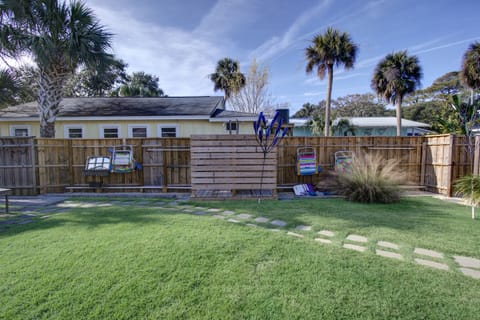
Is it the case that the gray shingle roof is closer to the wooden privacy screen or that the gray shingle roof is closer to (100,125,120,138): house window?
(100,125,120,138): house window

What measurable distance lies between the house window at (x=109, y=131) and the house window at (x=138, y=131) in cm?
53

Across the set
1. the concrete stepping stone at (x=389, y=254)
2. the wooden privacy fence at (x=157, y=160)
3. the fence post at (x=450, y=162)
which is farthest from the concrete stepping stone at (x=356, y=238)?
the fence post at (x=450, y=162)

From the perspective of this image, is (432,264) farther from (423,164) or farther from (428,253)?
(423,164)

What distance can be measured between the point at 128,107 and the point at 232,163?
7.57 m

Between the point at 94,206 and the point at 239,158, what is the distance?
3.66m

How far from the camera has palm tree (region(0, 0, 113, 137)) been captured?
6953 millimetres

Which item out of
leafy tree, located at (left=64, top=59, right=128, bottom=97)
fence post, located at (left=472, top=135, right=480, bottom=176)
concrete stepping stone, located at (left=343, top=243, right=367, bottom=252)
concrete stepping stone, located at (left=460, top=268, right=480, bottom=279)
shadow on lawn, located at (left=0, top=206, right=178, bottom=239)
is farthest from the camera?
leafy tree, located at (left=64, top=59, right=128, bottom=97)

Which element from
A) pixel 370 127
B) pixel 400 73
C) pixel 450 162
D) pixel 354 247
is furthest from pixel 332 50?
pixel 354 247

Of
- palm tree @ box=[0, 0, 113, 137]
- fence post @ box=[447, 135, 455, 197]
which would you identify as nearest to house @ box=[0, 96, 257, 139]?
palm tree @ box=[0, 0, 113, 137]

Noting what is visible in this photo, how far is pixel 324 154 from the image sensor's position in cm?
709

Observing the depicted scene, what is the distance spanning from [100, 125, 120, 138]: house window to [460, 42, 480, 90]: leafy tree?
18.9 metres

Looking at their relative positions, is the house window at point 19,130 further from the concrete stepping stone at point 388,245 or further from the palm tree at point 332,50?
the palm tree at point 332,50

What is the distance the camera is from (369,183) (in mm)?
5449

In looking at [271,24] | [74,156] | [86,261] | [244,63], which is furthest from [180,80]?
[86,261]
